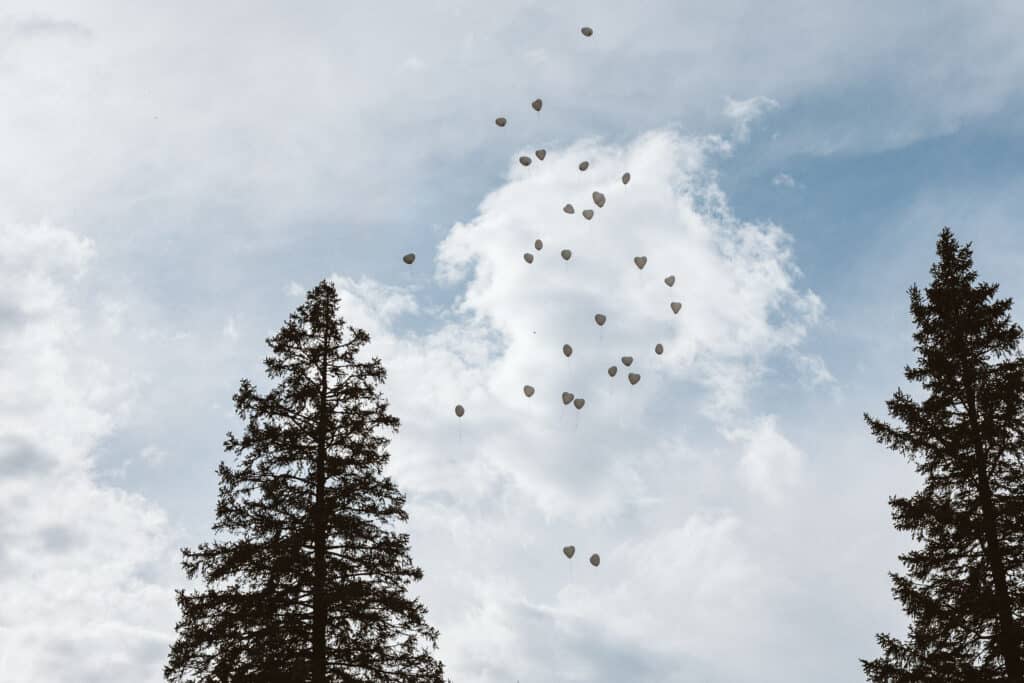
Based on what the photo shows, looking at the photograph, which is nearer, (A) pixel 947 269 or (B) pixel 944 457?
(B) pixel 944 457

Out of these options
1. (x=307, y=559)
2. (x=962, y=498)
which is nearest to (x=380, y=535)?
(x=307, y=559)

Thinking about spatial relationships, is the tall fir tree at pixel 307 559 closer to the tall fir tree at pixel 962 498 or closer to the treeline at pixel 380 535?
the treeline at pixel 380 535

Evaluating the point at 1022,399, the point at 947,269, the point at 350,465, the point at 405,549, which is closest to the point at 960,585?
the point at 1022,399

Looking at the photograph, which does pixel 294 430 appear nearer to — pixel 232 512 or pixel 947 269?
pixel 232 512

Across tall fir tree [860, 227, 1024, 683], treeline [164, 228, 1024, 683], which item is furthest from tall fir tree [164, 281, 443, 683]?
tall fir tree [860, 227, 1024, 683]

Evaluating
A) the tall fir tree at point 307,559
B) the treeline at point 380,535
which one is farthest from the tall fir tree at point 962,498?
the tall fir tree at point 307,559

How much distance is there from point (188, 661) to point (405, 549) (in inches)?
176

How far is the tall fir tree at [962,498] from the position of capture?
61.3 ft

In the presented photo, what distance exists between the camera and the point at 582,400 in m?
22.4

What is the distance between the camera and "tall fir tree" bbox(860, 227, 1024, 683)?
1869cm

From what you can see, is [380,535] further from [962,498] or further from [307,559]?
[962,498]

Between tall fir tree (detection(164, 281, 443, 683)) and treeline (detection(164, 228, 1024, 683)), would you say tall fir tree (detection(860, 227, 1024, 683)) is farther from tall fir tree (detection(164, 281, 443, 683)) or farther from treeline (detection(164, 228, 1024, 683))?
A: tall fir tree (detection(164, 281, 443, 683))

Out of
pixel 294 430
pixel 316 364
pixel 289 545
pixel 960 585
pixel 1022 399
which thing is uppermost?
pixel 316 364

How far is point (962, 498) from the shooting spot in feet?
64.7
